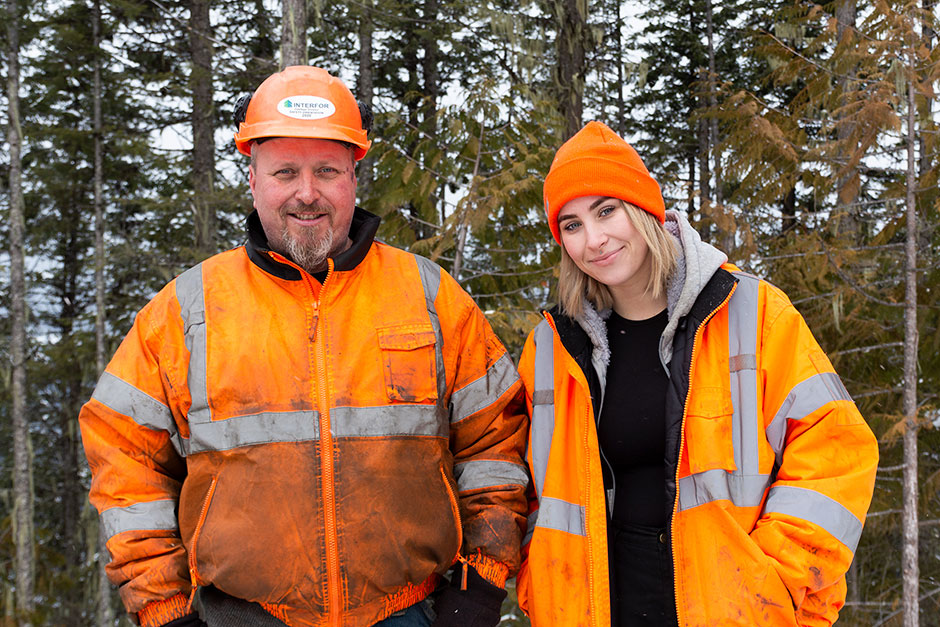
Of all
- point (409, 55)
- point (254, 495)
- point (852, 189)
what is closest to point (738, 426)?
point (254, 495)

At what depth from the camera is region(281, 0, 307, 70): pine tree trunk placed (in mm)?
5734

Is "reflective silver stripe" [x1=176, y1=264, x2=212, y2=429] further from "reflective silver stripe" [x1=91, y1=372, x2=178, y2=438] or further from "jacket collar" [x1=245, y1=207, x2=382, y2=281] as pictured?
"jacket collar" [x1=245, y1=207, x2=382, y2=281]

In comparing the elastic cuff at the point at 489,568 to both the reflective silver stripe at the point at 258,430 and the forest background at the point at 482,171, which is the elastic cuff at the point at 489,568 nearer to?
the reflective silver stripe at the point at 258,430

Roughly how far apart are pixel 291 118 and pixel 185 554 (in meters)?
1.49

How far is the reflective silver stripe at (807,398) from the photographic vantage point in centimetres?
202

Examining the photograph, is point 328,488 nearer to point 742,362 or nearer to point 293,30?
point 742,362

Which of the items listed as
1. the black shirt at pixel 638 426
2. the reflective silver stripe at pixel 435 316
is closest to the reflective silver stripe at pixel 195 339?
the reflective silver stripe at pixel 435 316

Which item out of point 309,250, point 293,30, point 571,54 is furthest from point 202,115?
point 309,250

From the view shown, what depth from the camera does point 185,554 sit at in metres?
2.23

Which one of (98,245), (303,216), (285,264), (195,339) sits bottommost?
(195,339)

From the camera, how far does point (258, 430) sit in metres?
2.20

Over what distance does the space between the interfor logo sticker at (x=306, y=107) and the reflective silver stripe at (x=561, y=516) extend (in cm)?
154

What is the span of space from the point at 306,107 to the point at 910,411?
16.5ft

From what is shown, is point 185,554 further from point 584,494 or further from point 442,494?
point 584,494
